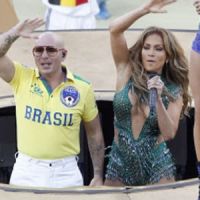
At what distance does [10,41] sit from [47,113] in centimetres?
50

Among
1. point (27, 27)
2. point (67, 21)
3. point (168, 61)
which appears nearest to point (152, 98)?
point (168, 61)

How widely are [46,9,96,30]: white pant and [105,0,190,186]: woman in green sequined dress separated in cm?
340

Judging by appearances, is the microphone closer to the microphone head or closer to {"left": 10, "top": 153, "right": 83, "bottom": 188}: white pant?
the microphone head

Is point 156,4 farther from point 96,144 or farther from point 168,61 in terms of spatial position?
point 96,144

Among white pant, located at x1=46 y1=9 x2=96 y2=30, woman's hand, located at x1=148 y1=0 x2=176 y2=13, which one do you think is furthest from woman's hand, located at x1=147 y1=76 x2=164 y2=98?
white pant, located at x1=46 y1=9 x2=96 y2=30

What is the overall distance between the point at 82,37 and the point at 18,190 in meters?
3.24

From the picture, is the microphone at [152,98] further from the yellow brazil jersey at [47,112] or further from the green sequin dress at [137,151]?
the yellow brazil jersey at [47,112]

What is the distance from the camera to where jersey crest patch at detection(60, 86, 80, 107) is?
16.6 feet

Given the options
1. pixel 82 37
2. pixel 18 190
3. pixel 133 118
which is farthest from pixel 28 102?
pixel 82 37

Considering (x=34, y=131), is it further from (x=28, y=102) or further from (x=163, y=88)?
(x=163, y=88)

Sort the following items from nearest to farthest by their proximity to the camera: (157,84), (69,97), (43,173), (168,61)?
(157,84) < (43,173) < (69,97) < (168,61)

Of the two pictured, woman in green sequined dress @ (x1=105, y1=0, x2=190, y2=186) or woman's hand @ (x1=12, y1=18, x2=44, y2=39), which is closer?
woman in green sequined dress @ (x1=105, y1=0, x2=190, y2=186)

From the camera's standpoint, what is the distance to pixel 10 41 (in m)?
5.19

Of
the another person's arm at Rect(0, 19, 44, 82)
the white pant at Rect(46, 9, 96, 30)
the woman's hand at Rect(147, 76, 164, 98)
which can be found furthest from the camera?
the white pant at Rect(46, 9, 96, 30)
